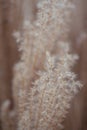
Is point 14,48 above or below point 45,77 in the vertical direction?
above

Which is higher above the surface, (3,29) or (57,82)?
(3,29)

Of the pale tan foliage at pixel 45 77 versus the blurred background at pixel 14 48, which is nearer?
the pale tan foliage at pixel 45 77

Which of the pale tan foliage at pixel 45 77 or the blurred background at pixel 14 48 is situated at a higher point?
the blurred background at pixel 14 48

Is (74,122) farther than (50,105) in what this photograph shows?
Yes

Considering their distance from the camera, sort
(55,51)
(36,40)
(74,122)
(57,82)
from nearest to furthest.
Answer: (57,82)
(36,40)
(74,122)
(55,51)

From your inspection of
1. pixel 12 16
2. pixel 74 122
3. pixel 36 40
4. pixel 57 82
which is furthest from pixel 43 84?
pixel 12 16

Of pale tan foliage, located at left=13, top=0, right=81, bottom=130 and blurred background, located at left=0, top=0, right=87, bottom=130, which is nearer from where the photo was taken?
pale tan foliage, located at left=13, top=0, right=81, bottom=130

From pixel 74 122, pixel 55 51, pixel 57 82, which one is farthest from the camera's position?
pixel 55 51

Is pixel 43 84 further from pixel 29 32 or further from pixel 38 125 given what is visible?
pixel 29 32

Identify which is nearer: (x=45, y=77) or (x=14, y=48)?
(x=45, y=77)

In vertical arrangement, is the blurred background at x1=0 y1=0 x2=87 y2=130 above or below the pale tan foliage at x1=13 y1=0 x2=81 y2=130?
above

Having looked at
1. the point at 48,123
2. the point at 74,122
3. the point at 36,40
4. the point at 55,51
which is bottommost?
the point at 48,123
